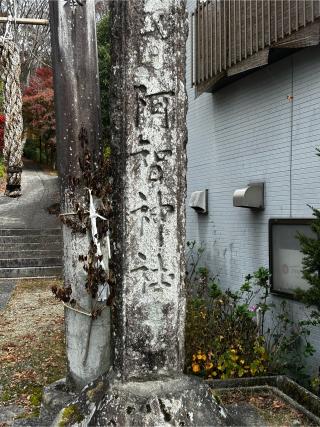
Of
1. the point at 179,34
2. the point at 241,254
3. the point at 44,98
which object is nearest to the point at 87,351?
the point at 179,34

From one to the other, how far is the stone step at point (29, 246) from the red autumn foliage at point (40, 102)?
35.4 feet

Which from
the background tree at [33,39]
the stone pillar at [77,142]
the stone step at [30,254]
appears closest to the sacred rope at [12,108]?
the stone pillar at [77,142]

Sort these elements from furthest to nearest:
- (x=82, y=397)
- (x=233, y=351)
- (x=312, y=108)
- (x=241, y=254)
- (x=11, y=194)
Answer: (x=241, y=254) → (x=312, y=108) → (x=233, y=351) → (x=11, y=194) → (x=82, y=397)

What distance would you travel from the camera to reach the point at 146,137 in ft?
11.0

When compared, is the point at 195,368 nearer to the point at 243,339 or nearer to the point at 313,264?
the point at 243,339

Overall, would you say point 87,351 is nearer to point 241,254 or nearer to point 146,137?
point 146,137

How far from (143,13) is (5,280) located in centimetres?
1114

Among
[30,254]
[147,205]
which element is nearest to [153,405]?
[147,205]

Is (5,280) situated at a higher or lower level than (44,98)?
lower

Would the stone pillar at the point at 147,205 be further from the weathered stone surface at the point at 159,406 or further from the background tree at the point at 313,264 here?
the background tree at the point at 313,264

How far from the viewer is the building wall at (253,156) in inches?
250

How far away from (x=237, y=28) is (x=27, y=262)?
914 cm

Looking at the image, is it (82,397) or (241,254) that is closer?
(82,397)

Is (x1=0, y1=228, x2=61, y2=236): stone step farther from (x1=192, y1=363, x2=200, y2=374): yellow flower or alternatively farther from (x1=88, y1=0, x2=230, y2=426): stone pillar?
(x1=88, y1=0, x2=230, y2=426): stone pillar
